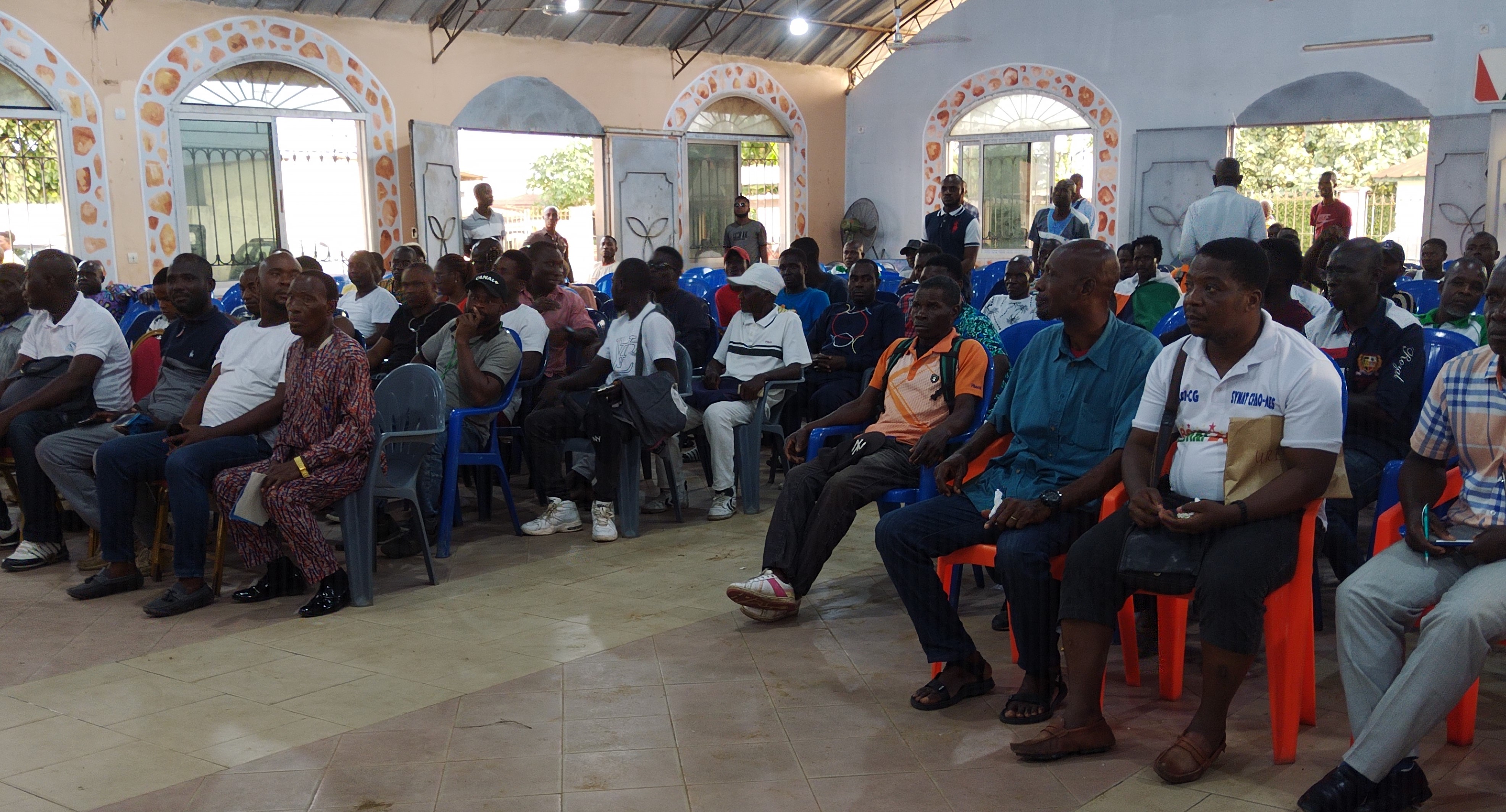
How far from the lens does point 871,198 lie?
17.0 metres

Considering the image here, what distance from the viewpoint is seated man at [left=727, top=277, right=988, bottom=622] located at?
4.04 m

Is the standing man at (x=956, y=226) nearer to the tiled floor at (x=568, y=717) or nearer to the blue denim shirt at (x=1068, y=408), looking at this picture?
the tiled floor at (x=568, y=717)

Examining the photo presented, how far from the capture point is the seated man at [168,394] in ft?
16.4

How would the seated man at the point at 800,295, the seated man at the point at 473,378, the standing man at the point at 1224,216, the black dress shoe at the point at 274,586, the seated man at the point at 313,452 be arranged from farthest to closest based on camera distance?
the seated man at the point at 800,295 < the standing man at the point at 1224,216 < the seated man at the point at 473,378 < the black dress shoe at the point at 274,586 < the seated man at the point at 313,452

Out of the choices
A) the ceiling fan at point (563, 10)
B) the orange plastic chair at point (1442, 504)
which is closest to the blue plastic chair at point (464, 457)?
the orange plastic chair at point (1442, 504)

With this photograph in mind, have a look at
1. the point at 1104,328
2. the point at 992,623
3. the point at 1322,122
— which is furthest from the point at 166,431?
the point at 1322,122

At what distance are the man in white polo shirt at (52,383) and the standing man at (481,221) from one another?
6.56m

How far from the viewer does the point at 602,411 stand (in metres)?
5.35

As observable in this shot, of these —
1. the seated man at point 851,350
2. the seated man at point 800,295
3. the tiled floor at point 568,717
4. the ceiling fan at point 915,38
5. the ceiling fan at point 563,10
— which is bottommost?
the tiled floor at point 568,717

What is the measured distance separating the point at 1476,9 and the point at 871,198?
24.2 feet

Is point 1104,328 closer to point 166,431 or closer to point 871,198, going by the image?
point 166,431

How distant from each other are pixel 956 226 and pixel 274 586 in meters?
5.58

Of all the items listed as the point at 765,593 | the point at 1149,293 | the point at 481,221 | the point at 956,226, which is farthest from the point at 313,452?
the point at 481,221

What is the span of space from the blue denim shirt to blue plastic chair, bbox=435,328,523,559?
2.49 meters
